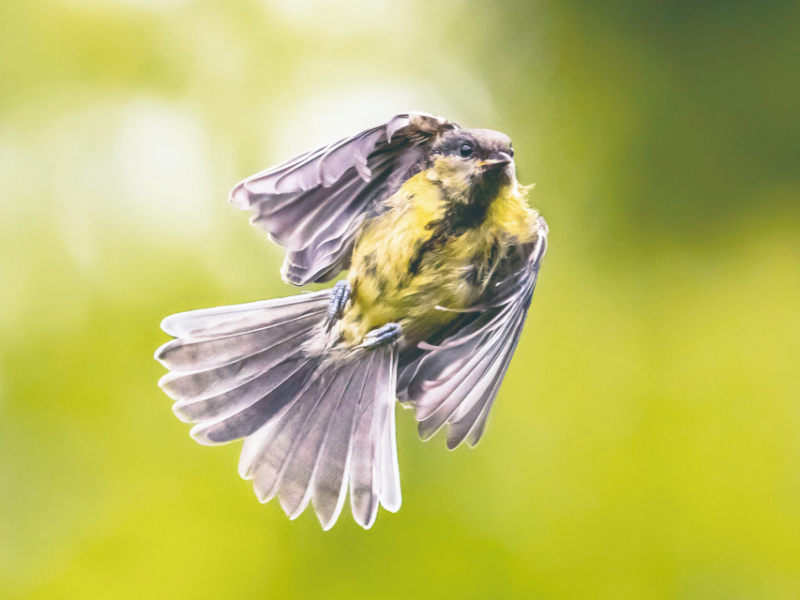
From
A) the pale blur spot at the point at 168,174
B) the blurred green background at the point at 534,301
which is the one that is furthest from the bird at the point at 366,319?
the pale blur spot at the point at 168,174

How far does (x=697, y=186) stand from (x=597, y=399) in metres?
0.45

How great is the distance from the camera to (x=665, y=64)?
1.17 metres

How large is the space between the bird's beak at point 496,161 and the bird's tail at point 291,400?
0.25 meters

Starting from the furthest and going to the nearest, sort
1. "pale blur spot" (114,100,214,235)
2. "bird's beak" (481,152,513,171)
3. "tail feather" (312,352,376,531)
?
"pale blur spot" (114,100,214,235)
"tail feather" (312,352,376,531)
"bird's beak" (481,152,513,171)

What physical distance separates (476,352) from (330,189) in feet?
0.85

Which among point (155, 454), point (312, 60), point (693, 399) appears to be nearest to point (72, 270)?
point (155, 454)

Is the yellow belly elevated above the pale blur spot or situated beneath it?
situated beneath

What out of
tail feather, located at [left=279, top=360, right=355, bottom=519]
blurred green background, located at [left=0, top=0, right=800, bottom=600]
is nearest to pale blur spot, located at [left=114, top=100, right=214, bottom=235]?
blurred green background, located at [left=0, top=0, right=800, bottom=600]

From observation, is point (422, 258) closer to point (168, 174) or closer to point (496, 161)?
point (496, 161)

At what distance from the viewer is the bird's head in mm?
677

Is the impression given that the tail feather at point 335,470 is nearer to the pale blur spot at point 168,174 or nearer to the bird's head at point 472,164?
the bird's head at point 472,164

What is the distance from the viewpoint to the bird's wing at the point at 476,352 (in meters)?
0.75

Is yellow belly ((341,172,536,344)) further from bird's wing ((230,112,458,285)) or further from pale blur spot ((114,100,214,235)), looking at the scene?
pale blur spot ((114,100,214,235))

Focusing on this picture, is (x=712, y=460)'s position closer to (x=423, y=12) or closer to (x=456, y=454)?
(x=456, y=454)
